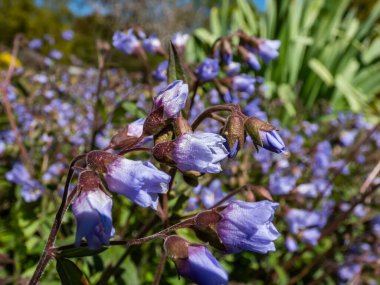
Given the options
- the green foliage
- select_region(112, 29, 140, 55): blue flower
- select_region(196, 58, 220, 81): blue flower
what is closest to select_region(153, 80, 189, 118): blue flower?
select_region(196, 58, 220, 81): blue flower

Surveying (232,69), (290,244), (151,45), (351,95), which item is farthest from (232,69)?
(351,95)

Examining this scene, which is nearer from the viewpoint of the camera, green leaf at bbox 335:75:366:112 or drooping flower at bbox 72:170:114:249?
drooping flower at bbox 72:170:114:249

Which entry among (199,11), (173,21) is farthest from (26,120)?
(199,11)

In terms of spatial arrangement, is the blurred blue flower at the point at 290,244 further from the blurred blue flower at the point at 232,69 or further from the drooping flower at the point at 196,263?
the drooping flower at the point at 196,263

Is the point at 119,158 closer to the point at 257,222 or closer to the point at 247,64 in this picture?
the point at 257,222

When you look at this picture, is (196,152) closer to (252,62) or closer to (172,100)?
(172,100)

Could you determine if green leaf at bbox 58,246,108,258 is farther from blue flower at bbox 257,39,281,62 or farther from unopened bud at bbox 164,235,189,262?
blue flower at bbox 257,39,281,62

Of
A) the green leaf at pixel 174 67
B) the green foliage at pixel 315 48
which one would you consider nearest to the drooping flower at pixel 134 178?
the green leaf at pixel 174 67
